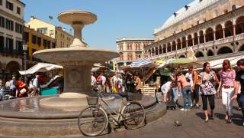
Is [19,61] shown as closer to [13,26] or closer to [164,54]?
[13,26]

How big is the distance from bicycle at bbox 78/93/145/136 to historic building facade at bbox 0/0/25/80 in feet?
121

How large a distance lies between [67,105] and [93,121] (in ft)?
8.41

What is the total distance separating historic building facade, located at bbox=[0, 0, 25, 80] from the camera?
42.4 metres

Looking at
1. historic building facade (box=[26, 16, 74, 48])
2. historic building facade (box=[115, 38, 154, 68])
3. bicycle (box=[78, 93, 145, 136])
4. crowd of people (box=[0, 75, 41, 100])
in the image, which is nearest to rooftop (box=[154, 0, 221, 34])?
historic building facade (box=[26, 16, 74, 48])

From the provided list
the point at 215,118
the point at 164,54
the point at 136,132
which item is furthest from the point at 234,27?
the point at 136,132

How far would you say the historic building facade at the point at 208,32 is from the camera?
4044cm

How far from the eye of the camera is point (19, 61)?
4691cm

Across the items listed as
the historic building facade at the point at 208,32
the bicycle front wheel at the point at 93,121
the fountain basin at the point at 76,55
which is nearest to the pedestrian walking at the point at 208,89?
the fountain basin at the point at 76,55

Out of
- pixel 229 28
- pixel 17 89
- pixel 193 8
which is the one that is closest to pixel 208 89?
pixel 17 89

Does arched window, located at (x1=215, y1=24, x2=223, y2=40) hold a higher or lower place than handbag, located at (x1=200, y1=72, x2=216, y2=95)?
higher

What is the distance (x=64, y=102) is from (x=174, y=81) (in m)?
5.27

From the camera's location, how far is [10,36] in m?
44.6

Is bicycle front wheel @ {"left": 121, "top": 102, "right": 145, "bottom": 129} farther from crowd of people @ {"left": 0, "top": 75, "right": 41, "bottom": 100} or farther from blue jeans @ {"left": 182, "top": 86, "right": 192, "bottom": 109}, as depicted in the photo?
crowd of people @ {"left": 0, "top": 75, "right": 41, "bottom": 100}

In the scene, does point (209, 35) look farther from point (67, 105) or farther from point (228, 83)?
point (67, 105)
